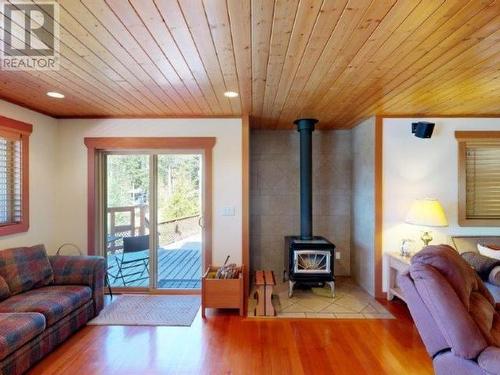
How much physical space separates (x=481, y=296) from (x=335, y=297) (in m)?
2.19

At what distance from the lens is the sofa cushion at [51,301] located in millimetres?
2438

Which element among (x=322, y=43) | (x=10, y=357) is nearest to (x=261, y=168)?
(x=322, y=43)

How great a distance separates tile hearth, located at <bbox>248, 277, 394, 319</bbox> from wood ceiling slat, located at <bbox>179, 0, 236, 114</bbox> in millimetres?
2501

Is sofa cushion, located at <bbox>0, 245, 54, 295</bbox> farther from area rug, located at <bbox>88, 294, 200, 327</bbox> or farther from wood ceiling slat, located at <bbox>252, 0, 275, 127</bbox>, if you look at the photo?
wood ceiling slat, located at <bbox>252, 0, 275, 127</bbox>

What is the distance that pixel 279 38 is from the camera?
6.06 feet

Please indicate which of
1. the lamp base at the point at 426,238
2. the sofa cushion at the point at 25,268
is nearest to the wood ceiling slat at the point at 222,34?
the sofa cushion at the point at 25,268

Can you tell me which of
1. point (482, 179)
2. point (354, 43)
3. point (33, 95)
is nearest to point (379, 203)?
point (482, 179)

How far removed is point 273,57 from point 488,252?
3.06 m

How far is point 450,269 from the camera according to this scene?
5.49ft

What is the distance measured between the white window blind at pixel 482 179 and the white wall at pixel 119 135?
2.92 meters

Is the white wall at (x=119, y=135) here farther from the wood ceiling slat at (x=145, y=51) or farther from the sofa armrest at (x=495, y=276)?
the sofa armrest at (x=495, y=276)

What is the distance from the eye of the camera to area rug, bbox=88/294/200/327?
311 centimetres

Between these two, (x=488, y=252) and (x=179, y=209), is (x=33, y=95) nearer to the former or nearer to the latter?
(x=179, y=209)

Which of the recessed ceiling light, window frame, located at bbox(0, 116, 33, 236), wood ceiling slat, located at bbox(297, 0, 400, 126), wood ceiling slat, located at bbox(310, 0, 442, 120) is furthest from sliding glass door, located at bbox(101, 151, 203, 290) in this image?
wood ceiling slat, located at bbox(310, 0, 442, 120)
